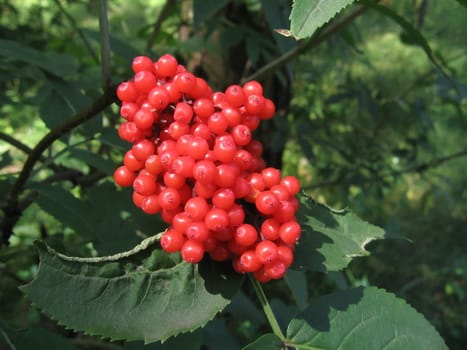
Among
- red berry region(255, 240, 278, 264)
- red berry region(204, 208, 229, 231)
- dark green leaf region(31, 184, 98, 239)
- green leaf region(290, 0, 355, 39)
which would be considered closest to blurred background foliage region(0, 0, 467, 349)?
dark green leaf region(31, 184, 98, 239)

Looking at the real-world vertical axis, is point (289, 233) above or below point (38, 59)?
below

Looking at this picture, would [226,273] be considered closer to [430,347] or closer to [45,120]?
[430,347]

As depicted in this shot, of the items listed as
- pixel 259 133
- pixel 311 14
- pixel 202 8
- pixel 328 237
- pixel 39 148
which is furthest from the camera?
pixel 259 133

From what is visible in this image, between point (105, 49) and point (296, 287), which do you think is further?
point (296, 287)

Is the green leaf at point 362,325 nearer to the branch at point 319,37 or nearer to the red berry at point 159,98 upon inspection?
the red berry at point 159,98

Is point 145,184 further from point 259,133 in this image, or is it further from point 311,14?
point 259,133

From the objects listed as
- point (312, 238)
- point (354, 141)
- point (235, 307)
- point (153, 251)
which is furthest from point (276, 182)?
point (354, 141)

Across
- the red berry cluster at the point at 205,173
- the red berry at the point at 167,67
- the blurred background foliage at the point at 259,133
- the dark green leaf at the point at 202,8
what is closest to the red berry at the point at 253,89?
the red berry cluster at the point at 205,173

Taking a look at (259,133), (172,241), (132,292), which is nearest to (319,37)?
(172,241)
